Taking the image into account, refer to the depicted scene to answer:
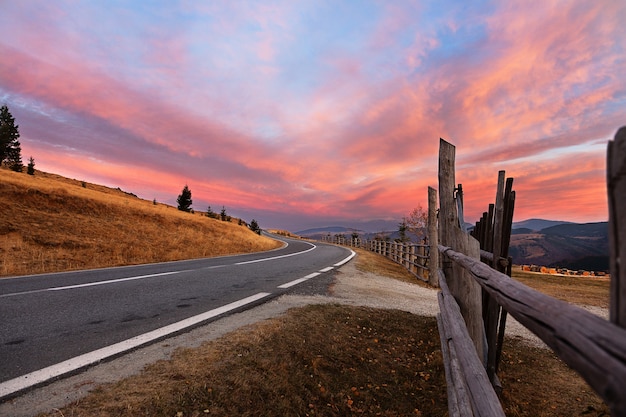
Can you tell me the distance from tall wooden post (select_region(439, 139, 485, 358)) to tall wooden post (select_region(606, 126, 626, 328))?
117 inches

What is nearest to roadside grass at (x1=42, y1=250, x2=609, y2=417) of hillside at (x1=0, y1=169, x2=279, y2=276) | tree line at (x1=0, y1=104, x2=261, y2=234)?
hillside at (x1=0, y1=169, x2=279, y2=276)

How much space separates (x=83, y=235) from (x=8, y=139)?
51412mm

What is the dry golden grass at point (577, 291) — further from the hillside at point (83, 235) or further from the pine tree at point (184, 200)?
the pine tree at point (184, 200)

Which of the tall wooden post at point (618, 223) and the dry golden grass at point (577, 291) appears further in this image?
the dry golden grass at point (577, 291)

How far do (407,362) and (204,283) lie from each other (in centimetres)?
483

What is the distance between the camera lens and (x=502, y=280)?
1.73m

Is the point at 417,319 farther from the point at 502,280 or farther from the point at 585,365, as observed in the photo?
the point at 585,365

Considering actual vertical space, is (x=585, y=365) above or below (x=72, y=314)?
above

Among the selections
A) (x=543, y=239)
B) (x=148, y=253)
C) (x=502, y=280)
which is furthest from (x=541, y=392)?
(x=543, y=239)

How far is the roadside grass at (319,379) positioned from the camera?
8.70ft

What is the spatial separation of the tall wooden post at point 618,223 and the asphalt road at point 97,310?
384 centimetres

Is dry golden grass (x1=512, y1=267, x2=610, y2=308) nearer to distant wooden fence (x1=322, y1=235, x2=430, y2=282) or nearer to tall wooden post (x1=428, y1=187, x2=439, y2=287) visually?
tall wooden post (x1=428, y1=187, x2=439, y2=287)

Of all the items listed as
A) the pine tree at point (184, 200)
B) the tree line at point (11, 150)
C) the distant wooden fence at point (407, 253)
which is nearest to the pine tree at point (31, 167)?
the tree line at point (11, 150)

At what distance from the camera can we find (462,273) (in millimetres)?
3812
